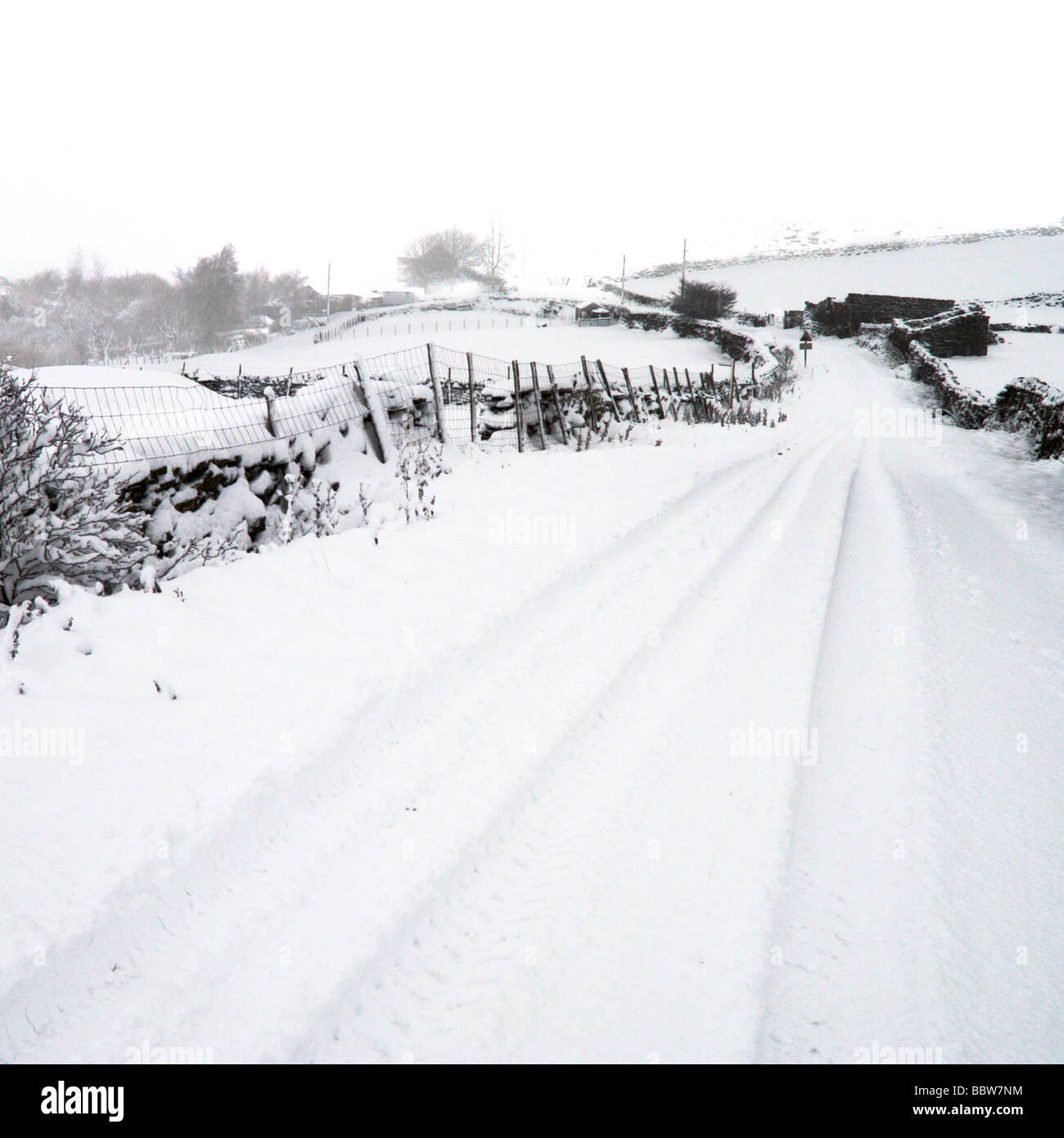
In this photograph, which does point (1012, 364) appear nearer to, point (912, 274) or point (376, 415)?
point (376, 415)

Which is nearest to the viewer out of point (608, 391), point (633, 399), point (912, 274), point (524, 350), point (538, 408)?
point (538, 408)

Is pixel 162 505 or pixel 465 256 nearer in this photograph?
pixel 162 505

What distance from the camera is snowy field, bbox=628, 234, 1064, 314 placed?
56094 millimetres

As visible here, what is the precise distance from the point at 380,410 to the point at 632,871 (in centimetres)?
752

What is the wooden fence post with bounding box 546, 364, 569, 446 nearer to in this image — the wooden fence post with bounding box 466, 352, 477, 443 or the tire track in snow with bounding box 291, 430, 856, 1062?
the wooden fence post with bounding box 466, 352, 477, 443

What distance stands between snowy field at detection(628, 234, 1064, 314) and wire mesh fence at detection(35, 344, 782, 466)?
4529cm

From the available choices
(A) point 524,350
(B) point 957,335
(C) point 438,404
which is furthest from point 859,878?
(B) point 957,335

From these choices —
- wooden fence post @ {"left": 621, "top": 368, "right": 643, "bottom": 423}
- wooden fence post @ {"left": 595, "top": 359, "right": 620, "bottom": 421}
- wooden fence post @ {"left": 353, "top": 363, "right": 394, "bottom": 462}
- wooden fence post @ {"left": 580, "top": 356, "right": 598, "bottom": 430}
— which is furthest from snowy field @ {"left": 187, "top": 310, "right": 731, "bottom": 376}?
wooden fence post @ {"left": 353, "top": 363, "right": 394, "bottom": 462}

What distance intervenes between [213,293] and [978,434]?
80.6 metres

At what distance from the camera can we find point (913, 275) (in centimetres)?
6228

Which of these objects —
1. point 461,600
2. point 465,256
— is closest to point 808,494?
point 461,600

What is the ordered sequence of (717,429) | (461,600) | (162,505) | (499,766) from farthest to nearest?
1. (717,429)
2. (162,505)
3. (461,600)
4. (499,766)
